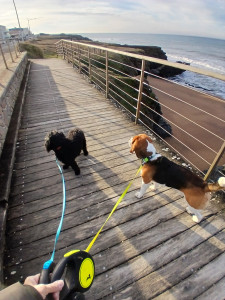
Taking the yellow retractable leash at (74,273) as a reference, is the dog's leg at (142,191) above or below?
below

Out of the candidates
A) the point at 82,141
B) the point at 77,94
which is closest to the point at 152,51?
the point at 77,94

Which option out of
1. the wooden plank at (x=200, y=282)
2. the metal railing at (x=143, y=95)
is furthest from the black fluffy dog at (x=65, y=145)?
the wooden plank at (x=200, y=282)

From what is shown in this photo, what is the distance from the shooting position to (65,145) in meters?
2.59

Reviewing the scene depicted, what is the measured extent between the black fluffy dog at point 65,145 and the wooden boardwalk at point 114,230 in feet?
0.95

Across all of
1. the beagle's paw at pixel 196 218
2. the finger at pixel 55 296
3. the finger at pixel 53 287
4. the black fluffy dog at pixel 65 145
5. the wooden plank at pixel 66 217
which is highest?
the finger at pixel 53 287

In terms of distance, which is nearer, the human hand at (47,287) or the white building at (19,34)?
the human hand at (47,287)

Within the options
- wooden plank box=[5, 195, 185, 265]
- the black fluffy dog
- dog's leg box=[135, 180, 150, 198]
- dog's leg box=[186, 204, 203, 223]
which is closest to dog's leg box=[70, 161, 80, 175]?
the black fluffy dog

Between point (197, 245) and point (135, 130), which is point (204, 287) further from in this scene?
point (135, 130)

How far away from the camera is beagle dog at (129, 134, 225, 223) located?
6.39ft

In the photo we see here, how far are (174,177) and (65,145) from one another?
60.1 inches

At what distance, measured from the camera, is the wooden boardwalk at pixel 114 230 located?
1674 millimetres

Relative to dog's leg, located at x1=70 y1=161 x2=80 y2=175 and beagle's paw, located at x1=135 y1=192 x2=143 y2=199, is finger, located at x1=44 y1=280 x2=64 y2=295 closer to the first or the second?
beagle's paw, located at x1=135 y1=192 x2=143 y2=199

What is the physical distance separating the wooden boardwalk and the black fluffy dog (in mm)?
290

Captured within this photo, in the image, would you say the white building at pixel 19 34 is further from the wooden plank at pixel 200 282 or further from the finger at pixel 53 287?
the wooden plank at pixel 200 282
